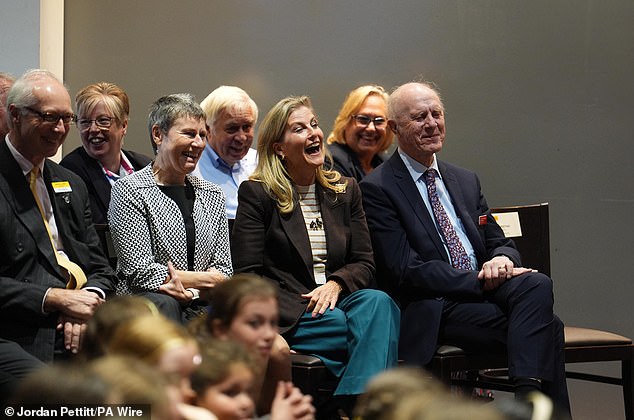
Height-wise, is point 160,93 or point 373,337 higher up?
point 160,93

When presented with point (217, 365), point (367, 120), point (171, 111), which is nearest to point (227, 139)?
point (367, 120)

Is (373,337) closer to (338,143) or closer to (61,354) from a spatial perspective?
(61,354)

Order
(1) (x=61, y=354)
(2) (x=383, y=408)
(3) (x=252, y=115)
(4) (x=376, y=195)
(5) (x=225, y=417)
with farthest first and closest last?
(3) (x=252, y=115) → (4) (x=376, y=195) → (1) (x=61, y=354) → (5) (x=225, y=417) → (2) (x=383, y=408)

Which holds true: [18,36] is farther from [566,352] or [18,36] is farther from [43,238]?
[566,352]

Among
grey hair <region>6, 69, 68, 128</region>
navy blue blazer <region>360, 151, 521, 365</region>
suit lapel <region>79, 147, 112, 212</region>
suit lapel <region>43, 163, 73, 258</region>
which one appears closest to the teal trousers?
navy blue blazer <region>360, 151, 521, 365</region>

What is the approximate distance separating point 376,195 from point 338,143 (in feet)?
3.09

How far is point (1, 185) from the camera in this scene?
339 centimetres

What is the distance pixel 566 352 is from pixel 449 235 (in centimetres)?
68

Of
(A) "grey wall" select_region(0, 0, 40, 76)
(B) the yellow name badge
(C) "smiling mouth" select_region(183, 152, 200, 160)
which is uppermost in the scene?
(A) "grey wall" select_region(0, 0, 40, 76)

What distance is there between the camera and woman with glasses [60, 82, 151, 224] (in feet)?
14.2

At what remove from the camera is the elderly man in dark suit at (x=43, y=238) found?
325 centimetres

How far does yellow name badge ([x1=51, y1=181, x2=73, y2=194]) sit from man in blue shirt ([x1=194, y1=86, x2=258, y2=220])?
115 cm

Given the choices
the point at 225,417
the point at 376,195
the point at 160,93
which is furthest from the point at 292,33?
the point at 225,417

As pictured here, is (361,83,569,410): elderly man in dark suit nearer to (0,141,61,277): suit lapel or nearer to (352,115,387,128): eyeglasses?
(352,115,387,128): eyeglasses
